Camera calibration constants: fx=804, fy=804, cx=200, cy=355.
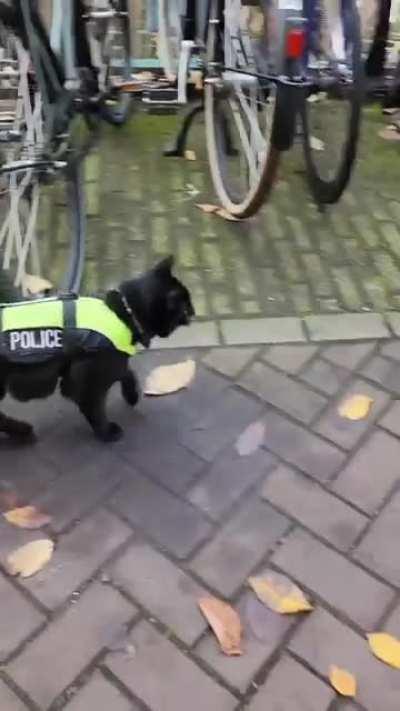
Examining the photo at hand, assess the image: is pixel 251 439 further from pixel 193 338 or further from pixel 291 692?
pixel 291 692

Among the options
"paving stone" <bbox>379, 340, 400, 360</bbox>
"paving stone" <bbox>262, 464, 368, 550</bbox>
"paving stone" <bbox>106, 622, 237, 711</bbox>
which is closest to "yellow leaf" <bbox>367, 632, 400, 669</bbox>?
"paving stone" <bbox>262, 464, 368, 550</bbox>

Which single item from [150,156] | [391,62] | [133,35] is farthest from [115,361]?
[391,62]

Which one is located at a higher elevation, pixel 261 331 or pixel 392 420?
pixel 261 331

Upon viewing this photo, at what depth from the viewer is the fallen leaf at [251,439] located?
2789 millimetres

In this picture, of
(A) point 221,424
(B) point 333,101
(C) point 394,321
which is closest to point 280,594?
(A) point 221,424

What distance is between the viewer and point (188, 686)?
2.12 m

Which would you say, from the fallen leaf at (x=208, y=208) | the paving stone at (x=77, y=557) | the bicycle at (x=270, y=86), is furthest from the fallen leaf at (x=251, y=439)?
the fallen leaf at (x=208, y=208)

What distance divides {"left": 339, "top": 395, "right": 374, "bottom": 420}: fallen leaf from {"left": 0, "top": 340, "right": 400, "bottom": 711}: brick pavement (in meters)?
0.04

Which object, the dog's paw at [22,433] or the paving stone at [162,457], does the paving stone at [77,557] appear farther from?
the dog's paw at [22,433]

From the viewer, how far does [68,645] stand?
221 centimetres

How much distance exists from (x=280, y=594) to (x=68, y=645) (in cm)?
62

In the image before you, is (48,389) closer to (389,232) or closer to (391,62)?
(389,232)

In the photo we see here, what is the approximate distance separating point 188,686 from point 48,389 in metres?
1.06

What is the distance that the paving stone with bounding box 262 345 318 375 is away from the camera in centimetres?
313
